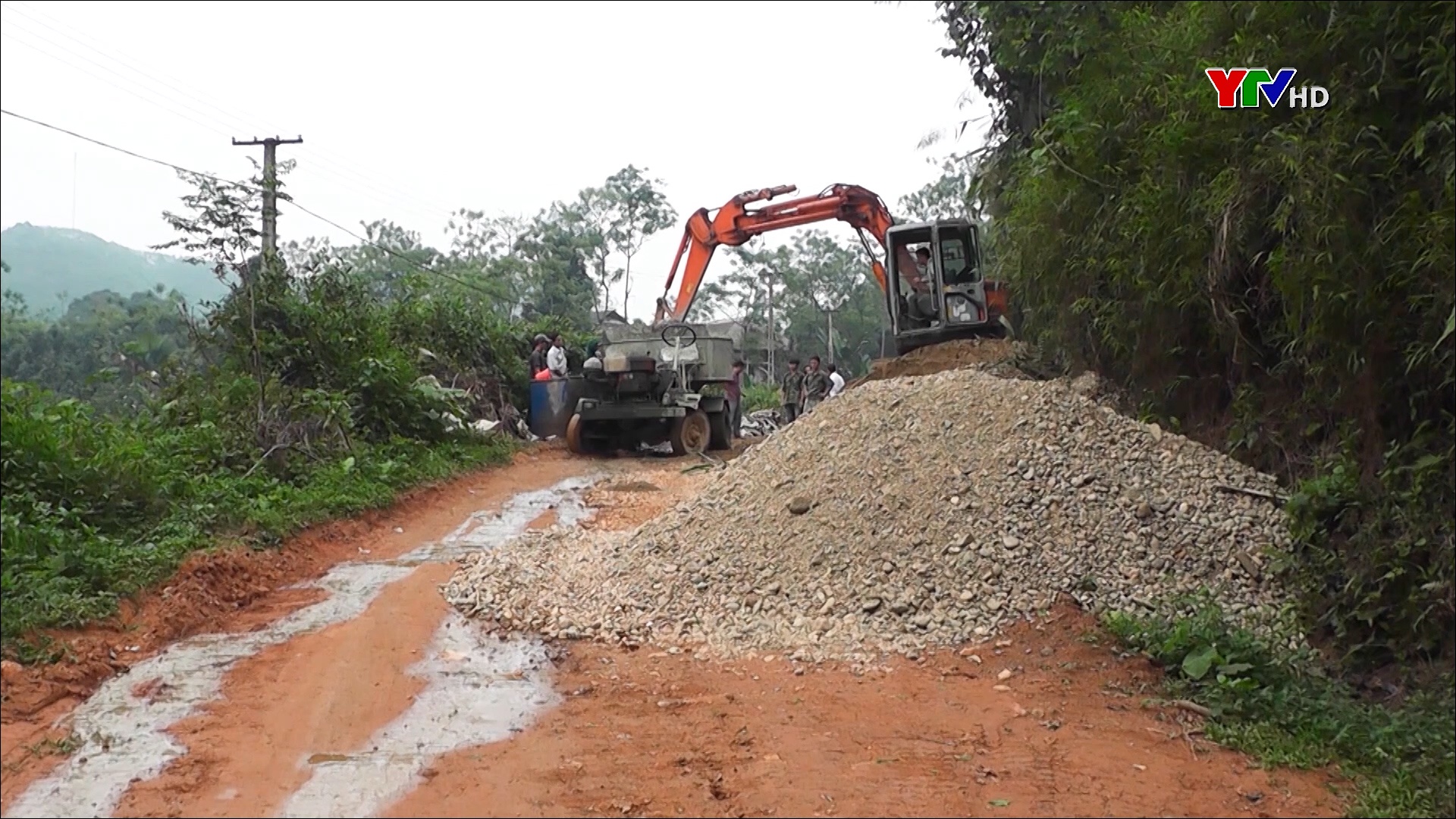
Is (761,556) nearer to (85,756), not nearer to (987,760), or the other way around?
(987,760)

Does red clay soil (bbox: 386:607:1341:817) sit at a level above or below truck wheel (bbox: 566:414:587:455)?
below

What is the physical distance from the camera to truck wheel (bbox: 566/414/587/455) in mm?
14805

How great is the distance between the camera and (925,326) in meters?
13.1

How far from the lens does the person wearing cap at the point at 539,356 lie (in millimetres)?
17328

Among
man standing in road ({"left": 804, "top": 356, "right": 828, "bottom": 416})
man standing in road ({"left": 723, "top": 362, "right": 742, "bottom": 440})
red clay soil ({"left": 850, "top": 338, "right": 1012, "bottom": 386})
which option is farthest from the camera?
man standing in road ({"left": 804, "top": 356, "right": 828, "bottom": 416})

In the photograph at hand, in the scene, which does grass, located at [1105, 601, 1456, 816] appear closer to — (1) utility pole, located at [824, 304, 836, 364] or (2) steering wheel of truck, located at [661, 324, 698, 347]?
(2) steering wheel of truck, located at [661, 324, 698, 347]

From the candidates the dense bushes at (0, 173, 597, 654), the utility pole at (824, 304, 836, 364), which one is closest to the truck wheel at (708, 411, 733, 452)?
the dense bushes at (0, 173, 597, 654)

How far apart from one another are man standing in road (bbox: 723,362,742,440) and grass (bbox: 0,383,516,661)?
6.59 m

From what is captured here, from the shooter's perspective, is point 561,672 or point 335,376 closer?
point 561,672

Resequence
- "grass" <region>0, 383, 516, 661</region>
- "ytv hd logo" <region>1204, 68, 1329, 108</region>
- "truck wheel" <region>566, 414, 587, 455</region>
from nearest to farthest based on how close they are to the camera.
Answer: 1. "ytv hd logo" <region>1204, 68, 1329, 108</region>
2. "grass" <region>0, 383, 516, 661</region>
3. "truck wheel" <region>566, 414, 587, 455</region>

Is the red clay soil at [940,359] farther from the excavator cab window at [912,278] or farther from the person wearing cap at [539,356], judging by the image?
the person wearing cap at [539,356]

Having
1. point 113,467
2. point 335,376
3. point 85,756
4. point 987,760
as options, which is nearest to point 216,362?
point 335,376

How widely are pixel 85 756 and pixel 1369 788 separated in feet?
16.4

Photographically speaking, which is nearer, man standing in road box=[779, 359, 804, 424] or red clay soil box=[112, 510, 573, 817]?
red clay soil box=[112, 510, 573, 817]
